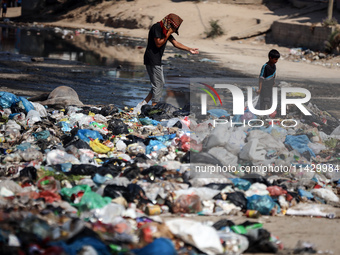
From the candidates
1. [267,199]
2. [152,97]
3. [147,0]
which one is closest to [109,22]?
[147,0]

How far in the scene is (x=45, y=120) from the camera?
682 centimetres

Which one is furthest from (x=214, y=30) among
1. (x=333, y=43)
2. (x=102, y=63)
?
(x=102, y=63)

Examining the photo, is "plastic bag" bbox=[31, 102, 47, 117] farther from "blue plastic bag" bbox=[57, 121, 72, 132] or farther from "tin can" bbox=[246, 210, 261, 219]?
"tin can" bbox=[246, 210, 261, 219]

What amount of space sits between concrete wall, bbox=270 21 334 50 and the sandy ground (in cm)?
64

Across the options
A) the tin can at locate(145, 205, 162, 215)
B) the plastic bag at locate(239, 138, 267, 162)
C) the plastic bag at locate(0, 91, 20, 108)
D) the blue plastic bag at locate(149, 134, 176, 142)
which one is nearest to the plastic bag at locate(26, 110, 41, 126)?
the plastic bag at locate(0, 91, 20, 108)

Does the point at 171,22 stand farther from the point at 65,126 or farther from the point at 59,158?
the point at 59,158

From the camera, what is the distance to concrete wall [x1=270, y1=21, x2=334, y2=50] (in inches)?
717

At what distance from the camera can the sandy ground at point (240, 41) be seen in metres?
4.33

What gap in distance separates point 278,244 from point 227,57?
45.5 feet

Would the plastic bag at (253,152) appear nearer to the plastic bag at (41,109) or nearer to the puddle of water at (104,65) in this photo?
the plastic bag at (41,109)

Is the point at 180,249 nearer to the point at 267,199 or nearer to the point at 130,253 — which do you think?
the point at 130,253

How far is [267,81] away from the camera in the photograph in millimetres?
7344

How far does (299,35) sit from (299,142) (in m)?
14.2

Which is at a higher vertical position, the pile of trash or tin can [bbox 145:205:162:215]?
the pile of trash
